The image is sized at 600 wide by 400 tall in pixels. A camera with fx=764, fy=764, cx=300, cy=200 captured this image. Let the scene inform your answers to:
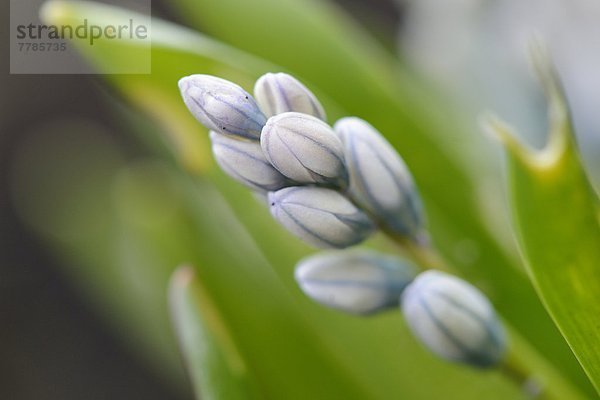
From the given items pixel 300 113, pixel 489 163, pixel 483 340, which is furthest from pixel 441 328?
pixel 489 163

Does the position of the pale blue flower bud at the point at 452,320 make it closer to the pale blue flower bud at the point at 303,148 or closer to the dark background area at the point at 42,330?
the pale blue flower bud at the point at 303,148

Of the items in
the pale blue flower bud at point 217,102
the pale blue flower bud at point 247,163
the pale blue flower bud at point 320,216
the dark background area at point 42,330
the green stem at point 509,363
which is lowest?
the dark background area at point 42,330

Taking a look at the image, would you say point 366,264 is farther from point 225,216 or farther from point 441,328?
point 225,216

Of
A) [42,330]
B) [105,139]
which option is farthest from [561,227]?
[42,330]

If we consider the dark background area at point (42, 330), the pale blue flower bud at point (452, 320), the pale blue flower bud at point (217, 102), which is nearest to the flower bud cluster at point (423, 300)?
the pale blue flower bud at point (452, 320)

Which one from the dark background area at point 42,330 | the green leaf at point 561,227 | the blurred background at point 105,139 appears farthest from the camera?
the dark background area at point 42,330

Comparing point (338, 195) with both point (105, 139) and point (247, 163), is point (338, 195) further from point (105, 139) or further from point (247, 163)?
point (105, 139)

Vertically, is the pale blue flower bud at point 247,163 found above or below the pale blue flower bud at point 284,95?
below
